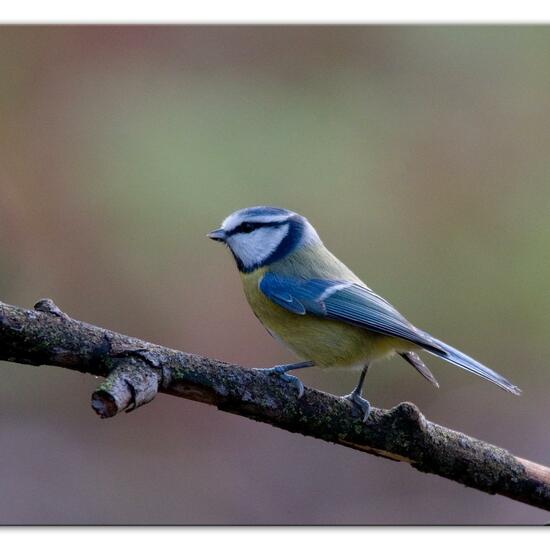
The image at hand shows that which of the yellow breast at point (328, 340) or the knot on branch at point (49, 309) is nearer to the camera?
the knot on branch at point (49, 309)

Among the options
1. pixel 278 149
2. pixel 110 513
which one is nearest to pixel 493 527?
pixel 110 513

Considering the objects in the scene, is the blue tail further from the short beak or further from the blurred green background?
the short beak

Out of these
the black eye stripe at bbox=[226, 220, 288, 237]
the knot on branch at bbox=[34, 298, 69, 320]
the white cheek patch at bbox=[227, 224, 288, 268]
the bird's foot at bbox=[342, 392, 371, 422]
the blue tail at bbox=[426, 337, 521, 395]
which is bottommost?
the bird's foot at bbox=[342, 392, 371, 422]

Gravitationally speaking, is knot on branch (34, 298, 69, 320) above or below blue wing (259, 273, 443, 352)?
below

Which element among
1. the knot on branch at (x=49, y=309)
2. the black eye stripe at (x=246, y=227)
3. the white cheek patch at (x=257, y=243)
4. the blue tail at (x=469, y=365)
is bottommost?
the knot on branch at (x=49, y=309)

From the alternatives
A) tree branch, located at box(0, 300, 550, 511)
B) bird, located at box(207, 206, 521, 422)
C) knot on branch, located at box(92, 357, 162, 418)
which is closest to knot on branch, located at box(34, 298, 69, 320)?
tree branch, located at box(0, 300, 550, 511)

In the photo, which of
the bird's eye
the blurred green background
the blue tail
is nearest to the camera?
the blue tail

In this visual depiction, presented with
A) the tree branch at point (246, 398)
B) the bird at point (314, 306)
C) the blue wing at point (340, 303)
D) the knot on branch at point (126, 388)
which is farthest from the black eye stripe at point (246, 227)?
the knot on branch at point (126, 388)

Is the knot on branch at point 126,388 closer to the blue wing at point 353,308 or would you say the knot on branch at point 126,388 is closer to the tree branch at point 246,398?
the tree branch at point 246,398
